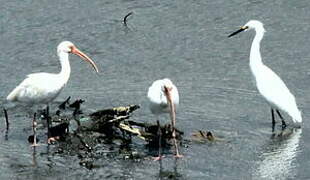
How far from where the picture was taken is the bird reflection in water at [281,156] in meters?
10.8

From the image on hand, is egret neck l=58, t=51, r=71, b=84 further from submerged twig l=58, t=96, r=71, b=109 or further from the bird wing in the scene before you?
the bird wing

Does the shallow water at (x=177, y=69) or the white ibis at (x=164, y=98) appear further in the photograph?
the white ibis at (x=164, y=98)

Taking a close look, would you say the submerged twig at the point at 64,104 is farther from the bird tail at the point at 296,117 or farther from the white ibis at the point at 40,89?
the bird tail at the point at 296,117

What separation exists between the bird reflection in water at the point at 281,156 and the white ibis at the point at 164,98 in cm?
123

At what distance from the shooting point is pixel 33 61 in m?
16.5

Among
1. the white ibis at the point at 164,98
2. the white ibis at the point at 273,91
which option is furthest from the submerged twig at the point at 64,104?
the white ibis at the point at 273,91

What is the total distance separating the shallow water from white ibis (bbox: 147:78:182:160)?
1.83ft

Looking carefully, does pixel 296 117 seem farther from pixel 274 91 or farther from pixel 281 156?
pixel 281 156

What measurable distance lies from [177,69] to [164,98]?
13.1ft

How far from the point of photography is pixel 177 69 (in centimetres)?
1573

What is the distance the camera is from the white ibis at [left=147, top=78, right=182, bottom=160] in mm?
11516

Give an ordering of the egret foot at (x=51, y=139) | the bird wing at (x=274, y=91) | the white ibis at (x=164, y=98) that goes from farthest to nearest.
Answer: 1. the bird wing at (x=274, y=91)
2. the egret foot at (x=51, y=139)
3. the white ibis at (x=164, y=98)

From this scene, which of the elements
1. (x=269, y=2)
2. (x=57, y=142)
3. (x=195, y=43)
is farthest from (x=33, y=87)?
(x=269, y=2)

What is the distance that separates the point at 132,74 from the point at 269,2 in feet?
17.6
